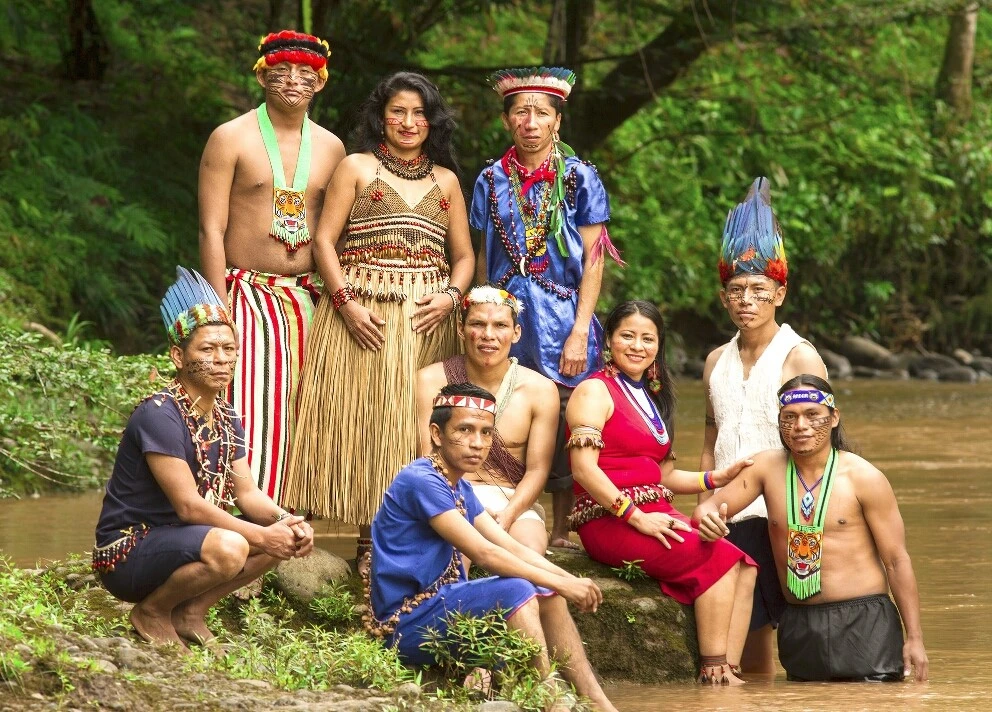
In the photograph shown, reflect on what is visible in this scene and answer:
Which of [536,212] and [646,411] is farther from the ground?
[536,212]

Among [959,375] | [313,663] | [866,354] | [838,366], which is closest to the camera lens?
[313,663]

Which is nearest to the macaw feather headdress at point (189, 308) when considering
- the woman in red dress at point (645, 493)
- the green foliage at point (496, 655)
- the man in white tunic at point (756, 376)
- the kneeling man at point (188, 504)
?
the kneeling man at point (188, 504)

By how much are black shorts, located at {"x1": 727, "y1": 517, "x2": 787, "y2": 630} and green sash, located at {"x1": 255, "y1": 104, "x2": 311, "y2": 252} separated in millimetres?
1881

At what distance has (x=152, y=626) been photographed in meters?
4.43

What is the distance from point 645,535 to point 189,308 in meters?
1.74

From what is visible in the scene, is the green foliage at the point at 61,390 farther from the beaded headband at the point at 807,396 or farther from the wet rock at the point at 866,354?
the wet rock at the point at 866,354

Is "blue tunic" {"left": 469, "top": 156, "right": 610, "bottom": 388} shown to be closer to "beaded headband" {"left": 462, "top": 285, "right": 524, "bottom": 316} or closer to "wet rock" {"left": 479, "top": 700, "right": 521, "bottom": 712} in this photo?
"beaded headband" {"left": 462, "top": 285, "right": 524, "bottom": 316}

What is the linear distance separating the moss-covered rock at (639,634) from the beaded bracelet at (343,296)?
4.11 ft

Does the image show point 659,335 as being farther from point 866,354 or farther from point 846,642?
point 866,354

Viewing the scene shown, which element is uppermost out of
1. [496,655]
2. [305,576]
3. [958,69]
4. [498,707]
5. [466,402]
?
[958,69]

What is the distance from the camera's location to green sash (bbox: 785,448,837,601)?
16.7 feet

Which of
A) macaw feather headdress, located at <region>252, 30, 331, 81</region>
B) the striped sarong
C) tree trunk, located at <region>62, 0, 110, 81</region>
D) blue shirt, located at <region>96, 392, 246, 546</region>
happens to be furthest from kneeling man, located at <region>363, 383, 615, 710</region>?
tree trunk, located at <region>62, 0, 110, 81</region>

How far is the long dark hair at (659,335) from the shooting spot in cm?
528

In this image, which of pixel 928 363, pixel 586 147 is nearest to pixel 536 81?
pixel 586 147
